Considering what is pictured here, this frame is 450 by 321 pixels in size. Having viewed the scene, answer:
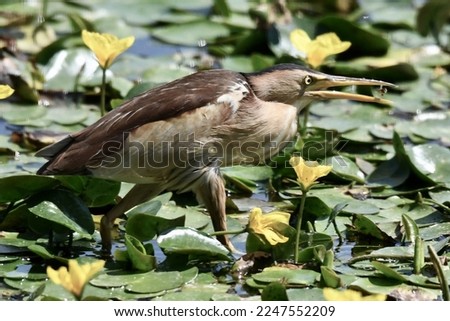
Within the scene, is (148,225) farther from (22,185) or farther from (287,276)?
(287,276)

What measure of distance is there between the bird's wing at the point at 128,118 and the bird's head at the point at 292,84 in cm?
18

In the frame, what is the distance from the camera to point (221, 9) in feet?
24.4

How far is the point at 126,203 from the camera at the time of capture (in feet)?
14.7

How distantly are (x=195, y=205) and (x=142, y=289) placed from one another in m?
1.13

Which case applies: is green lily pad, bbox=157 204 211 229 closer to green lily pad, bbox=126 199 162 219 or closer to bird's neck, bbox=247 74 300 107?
green lily pad, bbox=126 199 162 219

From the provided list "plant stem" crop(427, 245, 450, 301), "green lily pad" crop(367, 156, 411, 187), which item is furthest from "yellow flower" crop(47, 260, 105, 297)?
"green lily pad" crop(367, 156, 411, 187)

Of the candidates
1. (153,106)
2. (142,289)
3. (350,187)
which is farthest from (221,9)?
(142,289)

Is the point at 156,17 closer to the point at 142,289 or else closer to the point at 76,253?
the point at 76,253

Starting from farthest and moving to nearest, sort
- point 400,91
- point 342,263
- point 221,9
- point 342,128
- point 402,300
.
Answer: point 221,9, point 400,91, point 342,128, point 342,263, point 402,300

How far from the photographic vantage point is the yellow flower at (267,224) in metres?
3.98

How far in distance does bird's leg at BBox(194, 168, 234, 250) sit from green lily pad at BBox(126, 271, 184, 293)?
1.46 ft

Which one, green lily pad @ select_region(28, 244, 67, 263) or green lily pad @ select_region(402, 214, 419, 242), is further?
green lily pad @ select_region(402, 214, 419, 242)

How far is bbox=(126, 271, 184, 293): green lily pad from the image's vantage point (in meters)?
3.85

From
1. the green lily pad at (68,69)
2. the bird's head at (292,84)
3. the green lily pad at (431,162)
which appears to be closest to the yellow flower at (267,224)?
the bird's head at (292,84)
